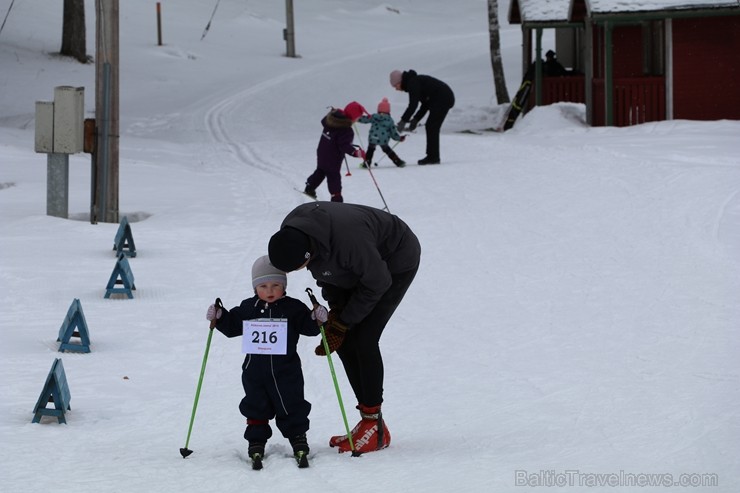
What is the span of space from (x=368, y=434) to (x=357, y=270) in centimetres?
88

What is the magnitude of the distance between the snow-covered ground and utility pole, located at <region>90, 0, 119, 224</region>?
564 millimetres

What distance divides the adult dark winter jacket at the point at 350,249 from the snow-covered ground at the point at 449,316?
798 mm

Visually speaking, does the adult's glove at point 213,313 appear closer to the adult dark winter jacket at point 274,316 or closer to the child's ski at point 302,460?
the adult dark winter jacket at point 274,316

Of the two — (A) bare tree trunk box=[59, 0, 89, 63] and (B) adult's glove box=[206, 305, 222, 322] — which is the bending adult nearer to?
(B) adult's glove box=[206, 305, 222, 322]

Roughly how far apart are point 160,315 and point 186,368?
168 cm

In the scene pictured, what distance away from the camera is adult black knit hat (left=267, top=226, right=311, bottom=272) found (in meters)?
5.60

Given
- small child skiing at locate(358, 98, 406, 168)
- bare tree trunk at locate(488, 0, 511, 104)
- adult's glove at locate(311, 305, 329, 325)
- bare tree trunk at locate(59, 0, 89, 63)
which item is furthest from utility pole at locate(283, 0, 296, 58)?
adult's glove at locate(311, 305, 329, 325)

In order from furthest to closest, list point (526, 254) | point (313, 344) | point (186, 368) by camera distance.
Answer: point (526, 254)
point (313, 344)
point (186, 368)

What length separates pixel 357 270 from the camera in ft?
19.2

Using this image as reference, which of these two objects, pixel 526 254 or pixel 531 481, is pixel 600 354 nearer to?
pixel 531 481

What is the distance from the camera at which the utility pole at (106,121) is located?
1438 cm

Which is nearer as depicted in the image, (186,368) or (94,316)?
(186,368)

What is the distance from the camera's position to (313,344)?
28.6ft

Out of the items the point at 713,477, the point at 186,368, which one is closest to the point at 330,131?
the point at 186,368
